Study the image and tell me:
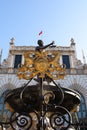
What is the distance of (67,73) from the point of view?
65.0ft

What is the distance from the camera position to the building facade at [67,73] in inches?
729

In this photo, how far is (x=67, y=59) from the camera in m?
21.3

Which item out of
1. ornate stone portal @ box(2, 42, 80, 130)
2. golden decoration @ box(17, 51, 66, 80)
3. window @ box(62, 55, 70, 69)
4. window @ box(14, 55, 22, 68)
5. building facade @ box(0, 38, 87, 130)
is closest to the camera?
ornate stone portal @ box(2, 42, 80, 130)

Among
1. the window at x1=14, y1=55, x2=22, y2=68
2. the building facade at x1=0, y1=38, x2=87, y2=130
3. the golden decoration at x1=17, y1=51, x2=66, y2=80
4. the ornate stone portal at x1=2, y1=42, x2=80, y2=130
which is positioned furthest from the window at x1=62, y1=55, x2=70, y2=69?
the golden decoration at x1=17, y1=51, x2=66, y2=80

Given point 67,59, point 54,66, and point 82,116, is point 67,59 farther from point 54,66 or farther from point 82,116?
point 54,66

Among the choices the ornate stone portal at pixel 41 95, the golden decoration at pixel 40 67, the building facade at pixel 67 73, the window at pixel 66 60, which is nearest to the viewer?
the ornate stone portal at pixel 41 95

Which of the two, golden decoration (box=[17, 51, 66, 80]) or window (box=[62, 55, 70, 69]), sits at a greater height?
window (box=[62, 55, 70, 69])

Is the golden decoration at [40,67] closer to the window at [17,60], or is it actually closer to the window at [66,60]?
the window at [17,60]

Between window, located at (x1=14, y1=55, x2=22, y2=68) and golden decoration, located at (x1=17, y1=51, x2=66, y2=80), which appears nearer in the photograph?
golden decoration, located at (x1=17, y1=51, x2=66, y2=80)

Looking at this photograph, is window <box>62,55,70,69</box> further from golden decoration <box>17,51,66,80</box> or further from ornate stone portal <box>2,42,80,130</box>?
golden decoration <box>17,51,66,80</box>

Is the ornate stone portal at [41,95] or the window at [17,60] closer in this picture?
the ornate stone portal at [41,95]

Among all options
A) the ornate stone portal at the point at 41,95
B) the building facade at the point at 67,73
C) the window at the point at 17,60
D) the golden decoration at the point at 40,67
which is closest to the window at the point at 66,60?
the building facade at the point at 67,73

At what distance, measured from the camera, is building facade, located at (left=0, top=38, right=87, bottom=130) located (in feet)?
60.7

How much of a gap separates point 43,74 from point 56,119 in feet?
3.02
